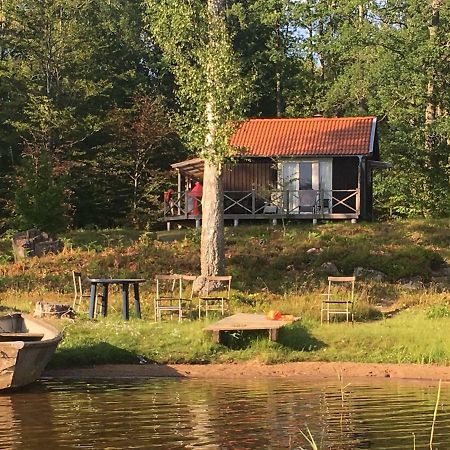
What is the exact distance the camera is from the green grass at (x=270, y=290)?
1577cm

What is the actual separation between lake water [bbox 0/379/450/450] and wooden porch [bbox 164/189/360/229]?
1841cm

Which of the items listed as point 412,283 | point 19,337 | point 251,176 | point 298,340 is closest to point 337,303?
point 298,340

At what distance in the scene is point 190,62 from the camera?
24.0m

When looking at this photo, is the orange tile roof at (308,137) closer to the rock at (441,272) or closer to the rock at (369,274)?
the rock at (441,272)

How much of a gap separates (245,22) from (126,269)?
24.3m

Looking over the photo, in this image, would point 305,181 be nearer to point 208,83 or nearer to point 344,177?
point 344,177

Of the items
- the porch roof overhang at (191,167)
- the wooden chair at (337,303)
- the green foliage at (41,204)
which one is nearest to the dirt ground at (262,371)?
the wooden chair at (337,303)

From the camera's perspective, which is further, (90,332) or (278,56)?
(278,56)

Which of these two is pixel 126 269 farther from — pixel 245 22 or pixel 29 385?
pixel 245 22

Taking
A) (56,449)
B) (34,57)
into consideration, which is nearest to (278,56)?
(34,57)

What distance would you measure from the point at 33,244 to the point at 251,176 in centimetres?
977

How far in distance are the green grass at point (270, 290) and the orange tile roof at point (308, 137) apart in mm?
3584

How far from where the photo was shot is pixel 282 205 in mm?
33125

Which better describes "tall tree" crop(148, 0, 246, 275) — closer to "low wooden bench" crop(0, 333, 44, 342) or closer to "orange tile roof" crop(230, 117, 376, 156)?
"low wooden bench" crop(0, 333, 44, 342)
